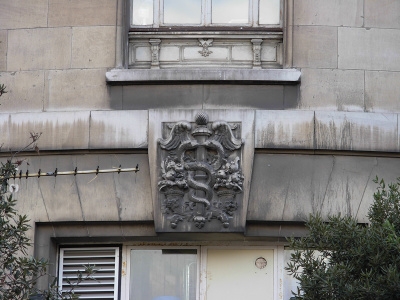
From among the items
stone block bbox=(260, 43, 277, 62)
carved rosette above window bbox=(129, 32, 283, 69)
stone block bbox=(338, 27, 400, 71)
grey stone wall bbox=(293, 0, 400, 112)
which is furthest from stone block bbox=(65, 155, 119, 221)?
stone block bbox=(338, 27, 400, 71)

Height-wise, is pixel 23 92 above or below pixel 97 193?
above

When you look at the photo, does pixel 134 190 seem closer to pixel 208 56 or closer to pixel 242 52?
pixel 208 56

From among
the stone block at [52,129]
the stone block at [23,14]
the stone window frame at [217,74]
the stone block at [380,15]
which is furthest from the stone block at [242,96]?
the stone block at [23,14]

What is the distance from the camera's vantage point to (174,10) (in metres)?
17.0

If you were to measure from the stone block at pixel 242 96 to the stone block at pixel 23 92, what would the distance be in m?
2.71

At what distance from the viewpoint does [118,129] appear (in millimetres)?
16172

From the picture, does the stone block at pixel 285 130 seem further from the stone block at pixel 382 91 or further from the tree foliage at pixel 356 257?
the tree foliage at pixel 356 257

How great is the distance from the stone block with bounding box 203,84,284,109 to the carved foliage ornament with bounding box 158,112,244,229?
46 centimetres

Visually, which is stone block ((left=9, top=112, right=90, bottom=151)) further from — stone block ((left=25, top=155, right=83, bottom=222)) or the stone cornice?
stone block ((left=25, top=155, right=83, bottom=222))

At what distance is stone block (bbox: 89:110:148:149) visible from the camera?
16.1 metres

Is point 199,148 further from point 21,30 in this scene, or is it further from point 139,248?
point 21,30

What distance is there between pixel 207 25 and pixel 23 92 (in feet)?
10.5

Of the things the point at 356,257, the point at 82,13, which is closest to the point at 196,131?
the point at 82,13

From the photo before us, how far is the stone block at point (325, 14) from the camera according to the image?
16.5 m
